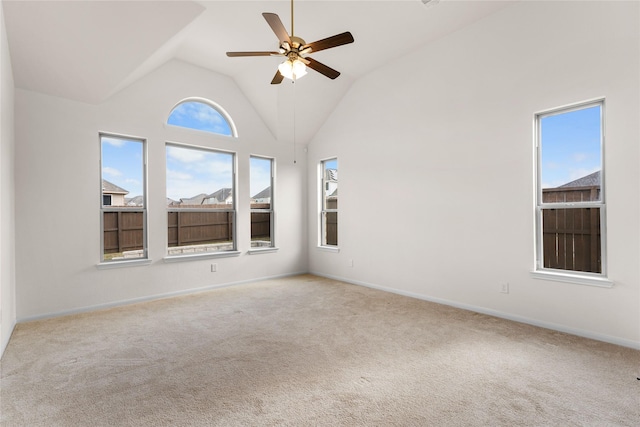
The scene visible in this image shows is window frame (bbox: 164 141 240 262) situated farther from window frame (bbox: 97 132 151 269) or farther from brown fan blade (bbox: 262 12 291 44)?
brown fan blade (bbox: 262 12 291 44)

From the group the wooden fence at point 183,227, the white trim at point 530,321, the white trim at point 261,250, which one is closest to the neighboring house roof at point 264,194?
the wooden fence at point 183,227

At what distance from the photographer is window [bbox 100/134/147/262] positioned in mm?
4172

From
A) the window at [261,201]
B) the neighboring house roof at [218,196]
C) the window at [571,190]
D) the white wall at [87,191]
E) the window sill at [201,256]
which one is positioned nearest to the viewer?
the window at [571,190]

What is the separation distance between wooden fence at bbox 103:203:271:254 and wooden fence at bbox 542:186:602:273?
14.2 ft

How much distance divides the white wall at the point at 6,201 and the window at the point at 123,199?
93 cm

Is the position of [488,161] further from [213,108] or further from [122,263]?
[122,263]

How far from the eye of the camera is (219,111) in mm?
5211

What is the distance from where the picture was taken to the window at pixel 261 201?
5664 mm

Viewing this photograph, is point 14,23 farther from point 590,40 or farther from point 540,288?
point 540,288

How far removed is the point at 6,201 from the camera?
2.96 meters

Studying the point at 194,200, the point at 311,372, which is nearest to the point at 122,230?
the point at 194,200

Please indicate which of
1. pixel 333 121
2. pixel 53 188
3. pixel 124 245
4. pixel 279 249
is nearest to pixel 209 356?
pixel 124 245

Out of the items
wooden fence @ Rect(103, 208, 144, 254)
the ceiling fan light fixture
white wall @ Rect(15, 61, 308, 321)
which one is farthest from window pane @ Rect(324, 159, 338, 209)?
wooden fence @ Rect(103, 208, 144, 254)

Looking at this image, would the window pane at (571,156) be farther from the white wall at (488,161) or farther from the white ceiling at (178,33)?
the white ceiling at (178,33)
